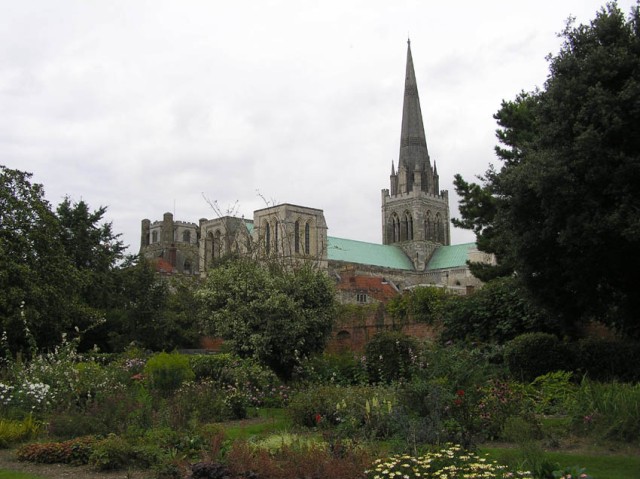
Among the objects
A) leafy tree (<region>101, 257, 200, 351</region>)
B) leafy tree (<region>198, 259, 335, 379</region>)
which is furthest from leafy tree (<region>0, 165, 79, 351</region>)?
leafy tree (<region>198, 259, 335, 379</region>)

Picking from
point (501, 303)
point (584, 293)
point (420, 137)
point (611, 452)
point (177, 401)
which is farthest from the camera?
A: point (420, 137)

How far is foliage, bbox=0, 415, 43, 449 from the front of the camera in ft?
36.0

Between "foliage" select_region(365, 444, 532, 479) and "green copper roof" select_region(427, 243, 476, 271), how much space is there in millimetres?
81490

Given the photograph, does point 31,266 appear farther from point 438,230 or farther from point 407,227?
point 438,230

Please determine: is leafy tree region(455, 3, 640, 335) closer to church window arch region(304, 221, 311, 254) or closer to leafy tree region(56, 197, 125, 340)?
leafy tree region(56, 197, 125, 340)

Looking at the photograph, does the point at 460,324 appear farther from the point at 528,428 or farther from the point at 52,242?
the point at 52,242

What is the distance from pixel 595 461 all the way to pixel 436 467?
2.87 metres

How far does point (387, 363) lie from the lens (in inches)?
736

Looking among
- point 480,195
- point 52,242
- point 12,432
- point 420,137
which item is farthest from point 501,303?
point 420,137

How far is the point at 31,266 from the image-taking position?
85.3 feet

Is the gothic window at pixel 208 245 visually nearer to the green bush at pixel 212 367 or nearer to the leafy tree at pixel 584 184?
the green bush at pixel 212 367

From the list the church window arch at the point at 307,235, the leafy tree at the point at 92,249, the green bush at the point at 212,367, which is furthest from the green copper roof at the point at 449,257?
the green bush at the point at 212,367

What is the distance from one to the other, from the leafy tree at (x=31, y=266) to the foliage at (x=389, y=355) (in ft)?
39.6

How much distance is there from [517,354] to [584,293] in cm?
358
